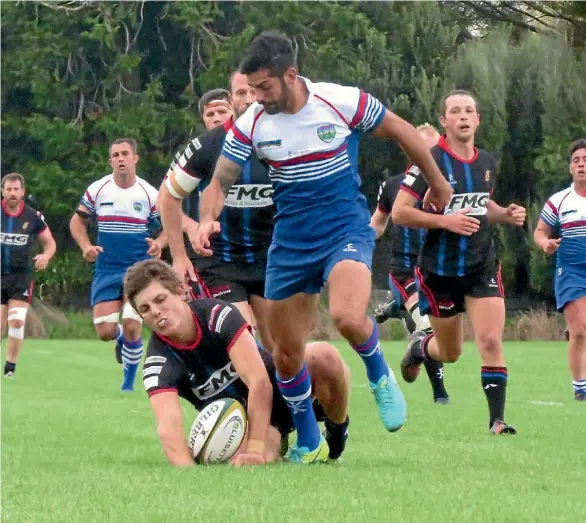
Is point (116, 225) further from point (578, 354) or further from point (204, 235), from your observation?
point (204, 235)

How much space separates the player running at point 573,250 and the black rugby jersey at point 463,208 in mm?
3103

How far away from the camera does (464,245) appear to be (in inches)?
352

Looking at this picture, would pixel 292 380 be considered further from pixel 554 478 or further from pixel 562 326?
pixel 562 326

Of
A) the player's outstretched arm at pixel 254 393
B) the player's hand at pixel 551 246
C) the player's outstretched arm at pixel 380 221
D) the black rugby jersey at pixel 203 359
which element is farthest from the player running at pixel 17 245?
the player's outstretched arm at pixel 254 393

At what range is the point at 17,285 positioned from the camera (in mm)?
16125

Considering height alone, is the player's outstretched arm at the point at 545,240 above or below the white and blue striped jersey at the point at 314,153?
below

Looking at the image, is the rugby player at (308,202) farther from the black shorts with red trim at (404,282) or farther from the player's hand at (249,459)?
the black shorts with red trim at (404,282)

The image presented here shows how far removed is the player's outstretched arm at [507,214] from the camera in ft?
28.2

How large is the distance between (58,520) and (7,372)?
35.1ft

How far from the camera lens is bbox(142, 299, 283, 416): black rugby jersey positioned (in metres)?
6.74

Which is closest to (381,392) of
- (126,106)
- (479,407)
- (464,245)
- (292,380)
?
(292,380)

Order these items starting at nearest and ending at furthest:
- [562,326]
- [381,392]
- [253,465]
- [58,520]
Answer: [58,520] < [253,465] < [381,392] < [562,326]

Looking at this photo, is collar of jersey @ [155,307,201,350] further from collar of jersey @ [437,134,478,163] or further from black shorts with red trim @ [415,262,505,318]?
collar of jersey @ [437,134,478,163]

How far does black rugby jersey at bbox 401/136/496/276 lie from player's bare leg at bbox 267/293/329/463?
218cm
